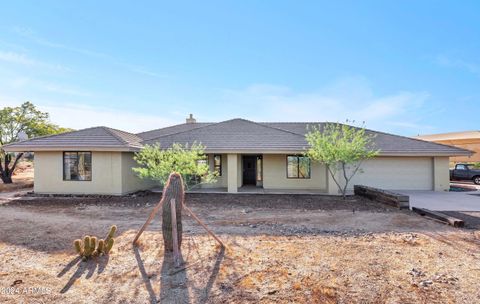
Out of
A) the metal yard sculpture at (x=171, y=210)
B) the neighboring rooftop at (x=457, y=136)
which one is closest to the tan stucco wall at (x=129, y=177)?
the metal yard sculpture at (x=171, y=210)

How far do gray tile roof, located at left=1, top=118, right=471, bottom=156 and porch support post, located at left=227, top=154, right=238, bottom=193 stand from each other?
55cm

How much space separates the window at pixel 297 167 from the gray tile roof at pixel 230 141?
4.14ft

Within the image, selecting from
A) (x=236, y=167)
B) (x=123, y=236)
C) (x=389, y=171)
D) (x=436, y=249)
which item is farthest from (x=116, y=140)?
(x=389, y=171)

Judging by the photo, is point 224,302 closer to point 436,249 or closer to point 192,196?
point 436,249

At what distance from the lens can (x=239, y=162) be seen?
57.1 feet

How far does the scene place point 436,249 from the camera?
21.2ft

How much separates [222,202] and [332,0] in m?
10.5

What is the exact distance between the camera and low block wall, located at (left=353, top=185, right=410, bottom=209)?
11.1 m

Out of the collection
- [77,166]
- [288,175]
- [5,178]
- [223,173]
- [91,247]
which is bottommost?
[91,247]

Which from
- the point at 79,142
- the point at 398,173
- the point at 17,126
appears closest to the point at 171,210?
the point at 79,142

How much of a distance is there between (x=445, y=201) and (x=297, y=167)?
760 cm

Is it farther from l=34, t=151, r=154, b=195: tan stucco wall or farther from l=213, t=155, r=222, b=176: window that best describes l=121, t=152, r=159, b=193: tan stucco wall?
l=213, t=155, r=222, b=176: window

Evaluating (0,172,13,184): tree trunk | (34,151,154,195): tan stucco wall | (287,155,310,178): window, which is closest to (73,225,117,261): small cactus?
(34,151,154,195): tan stucco wall

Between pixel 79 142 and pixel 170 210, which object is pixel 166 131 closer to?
pixel 79 142
